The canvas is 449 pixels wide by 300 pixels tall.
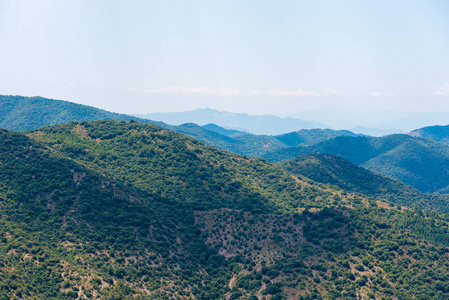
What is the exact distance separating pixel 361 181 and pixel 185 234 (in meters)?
115

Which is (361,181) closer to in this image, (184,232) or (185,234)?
(184,232)

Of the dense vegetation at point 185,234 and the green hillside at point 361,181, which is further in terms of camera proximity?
the green hillside at point 361,181

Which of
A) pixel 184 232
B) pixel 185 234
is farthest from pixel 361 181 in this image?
pixel 185 234

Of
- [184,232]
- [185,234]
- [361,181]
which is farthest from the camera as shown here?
[361,181]

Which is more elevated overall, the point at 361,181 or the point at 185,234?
the point at 361,181

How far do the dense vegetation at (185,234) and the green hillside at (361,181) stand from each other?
4851 cm

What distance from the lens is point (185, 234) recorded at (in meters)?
91.7

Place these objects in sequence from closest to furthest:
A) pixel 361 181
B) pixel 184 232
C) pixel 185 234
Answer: pixel 185 234 < pixel 184 232 < pixel 361 181

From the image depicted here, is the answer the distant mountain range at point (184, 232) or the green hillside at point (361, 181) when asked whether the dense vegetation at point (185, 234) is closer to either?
the distant mountain range at point (184, 232)

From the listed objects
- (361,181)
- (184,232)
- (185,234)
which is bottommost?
(185,234)

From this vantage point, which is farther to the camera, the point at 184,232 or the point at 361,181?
the point at 361,181

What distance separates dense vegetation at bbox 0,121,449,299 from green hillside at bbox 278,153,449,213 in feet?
159

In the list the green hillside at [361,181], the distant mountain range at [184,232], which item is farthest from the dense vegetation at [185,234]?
the green hillside at [361,181]

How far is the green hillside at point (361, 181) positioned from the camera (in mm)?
167000
